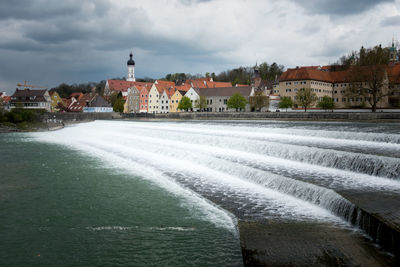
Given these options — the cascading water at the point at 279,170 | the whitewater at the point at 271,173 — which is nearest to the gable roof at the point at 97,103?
the cascading water at the point at 279,170

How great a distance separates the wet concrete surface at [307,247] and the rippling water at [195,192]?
50 centimetres

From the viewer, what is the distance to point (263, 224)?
22.9 feet

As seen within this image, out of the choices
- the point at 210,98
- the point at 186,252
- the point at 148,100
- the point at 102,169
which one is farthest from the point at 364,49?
the point at 186,252

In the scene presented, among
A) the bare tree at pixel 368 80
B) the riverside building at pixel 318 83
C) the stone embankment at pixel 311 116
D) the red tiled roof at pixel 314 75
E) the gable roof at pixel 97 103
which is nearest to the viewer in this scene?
the stone embankment at pixel 311 116

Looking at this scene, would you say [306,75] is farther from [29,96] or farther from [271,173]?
[29,96]

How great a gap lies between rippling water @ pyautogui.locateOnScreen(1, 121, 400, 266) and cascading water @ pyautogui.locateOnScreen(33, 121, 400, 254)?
0.03 metres

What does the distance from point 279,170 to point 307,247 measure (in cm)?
593

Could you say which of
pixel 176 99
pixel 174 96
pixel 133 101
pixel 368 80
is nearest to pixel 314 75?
pixel 368 80

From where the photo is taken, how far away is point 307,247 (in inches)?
221

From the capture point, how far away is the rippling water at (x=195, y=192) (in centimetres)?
685

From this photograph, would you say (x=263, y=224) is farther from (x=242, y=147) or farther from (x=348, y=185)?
(x=242, y=147)

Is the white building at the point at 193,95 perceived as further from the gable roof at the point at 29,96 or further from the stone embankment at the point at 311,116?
the gable roof at the point at 29,96

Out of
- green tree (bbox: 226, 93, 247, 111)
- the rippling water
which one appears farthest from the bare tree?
the rippling water

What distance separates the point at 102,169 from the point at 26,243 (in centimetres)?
812
